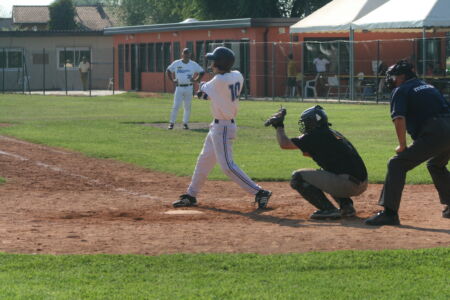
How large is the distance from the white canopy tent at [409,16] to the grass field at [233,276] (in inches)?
988

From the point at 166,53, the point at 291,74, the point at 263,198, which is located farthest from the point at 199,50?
the point at 263,198

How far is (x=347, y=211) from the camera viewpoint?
1025 cm

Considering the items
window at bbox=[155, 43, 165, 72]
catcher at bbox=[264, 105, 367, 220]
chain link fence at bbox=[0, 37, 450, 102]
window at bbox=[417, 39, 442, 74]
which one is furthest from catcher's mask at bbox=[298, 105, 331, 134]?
window at bbox=[155, 43, 165, 72]

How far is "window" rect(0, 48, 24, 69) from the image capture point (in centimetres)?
5862

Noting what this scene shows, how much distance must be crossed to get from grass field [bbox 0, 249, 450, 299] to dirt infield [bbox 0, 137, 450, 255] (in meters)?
0.40

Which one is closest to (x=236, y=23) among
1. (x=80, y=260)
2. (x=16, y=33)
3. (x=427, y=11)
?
(x=427, y=11)

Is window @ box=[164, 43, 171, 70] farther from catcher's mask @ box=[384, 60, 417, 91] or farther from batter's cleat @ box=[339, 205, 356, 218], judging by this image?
catcher's mask @ box=[384, 60, 417, 91]

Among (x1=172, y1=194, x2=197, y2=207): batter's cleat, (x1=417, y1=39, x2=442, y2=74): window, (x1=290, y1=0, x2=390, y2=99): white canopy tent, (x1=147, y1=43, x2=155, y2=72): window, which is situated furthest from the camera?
(x1=147, y1=43, x2=155, y2=72): window

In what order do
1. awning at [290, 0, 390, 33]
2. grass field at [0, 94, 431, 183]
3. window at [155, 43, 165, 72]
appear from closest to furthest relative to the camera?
grass field at [0, 94, 431, 183] → awning at [290, 0, 390, 33] → window at [155, 43, 165, 72]

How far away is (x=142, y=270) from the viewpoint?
7465mm

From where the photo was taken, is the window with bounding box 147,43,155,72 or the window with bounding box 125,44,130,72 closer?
the window with bounding box 147,43,155,72

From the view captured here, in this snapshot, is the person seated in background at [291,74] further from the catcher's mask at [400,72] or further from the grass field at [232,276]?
the grass field at [232,276]

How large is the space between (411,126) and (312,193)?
1314 millimetres

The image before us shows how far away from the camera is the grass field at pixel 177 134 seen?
15742mm
